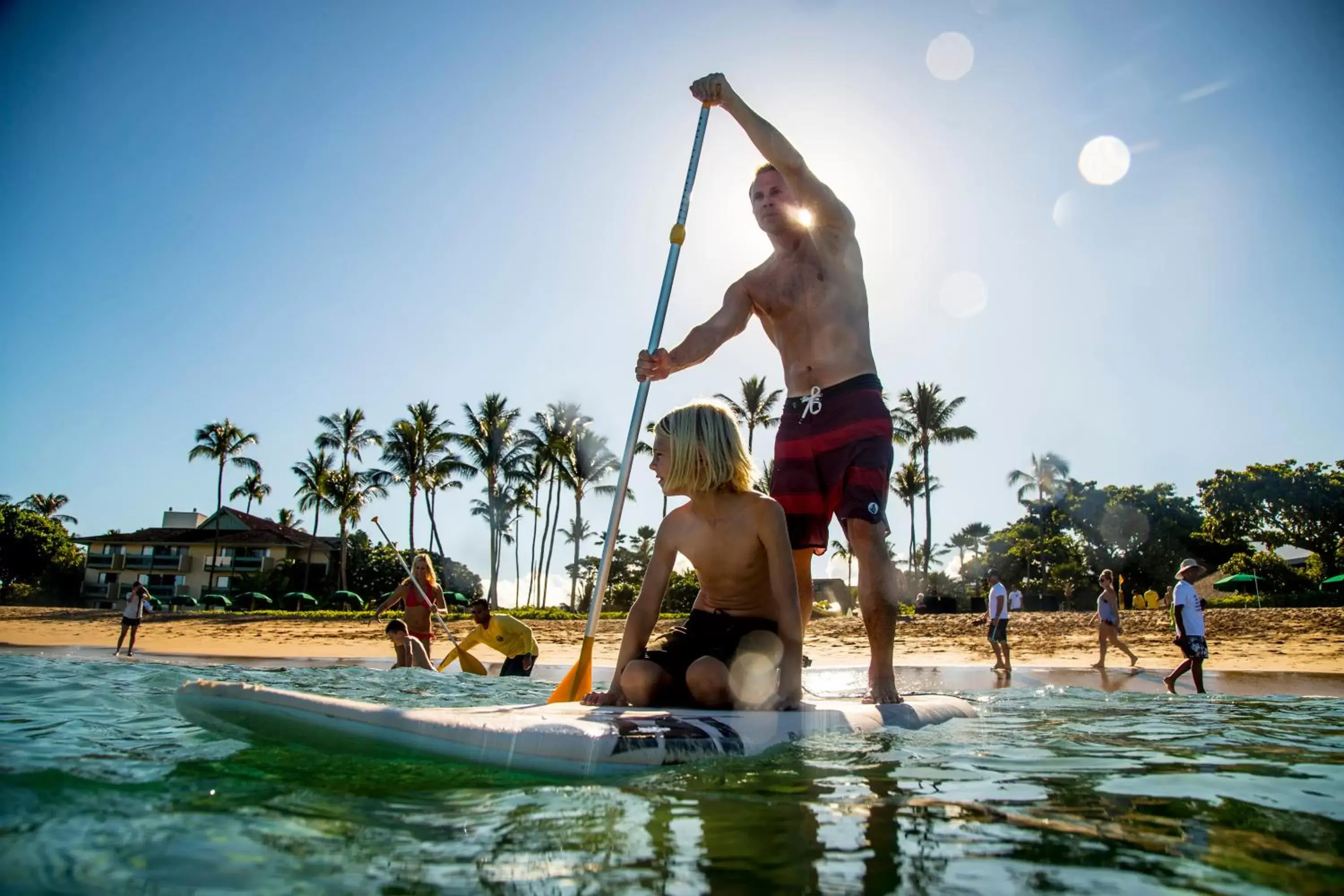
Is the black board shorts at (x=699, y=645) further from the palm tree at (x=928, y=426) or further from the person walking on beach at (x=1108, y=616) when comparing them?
the palm tree at (x=928, y=426)

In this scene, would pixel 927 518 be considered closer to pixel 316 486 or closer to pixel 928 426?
pixel 928 426

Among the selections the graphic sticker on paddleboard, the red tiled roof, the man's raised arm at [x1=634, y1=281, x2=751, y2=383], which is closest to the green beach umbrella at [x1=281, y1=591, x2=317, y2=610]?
the red tiled roof

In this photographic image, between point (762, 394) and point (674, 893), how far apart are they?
39.3 m

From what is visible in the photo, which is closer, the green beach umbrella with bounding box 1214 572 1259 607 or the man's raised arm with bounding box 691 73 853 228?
the man's raised arm with bounding box 691 73 853 228

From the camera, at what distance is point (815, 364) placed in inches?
159

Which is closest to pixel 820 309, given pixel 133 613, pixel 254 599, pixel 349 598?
pixel 133 613

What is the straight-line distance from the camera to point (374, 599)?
144ft

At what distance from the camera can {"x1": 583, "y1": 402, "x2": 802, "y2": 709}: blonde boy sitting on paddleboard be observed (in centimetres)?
312

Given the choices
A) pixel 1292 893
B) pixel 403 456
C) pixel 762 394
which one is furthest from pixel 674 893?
pixel 403 456

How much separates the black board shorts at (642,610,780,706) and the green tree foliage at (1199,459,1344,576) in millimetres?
45048

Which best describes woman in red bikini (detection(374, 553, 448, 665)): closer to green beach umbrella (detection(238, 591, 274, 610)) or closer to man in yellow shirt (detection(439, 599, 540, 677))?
man in yellow shirt (detection(439, 599, 540, 677))

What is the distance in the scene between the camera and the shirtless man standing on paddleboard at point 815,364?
3766 mm

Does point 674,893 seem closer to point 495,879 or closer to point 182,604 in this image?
point 495,879

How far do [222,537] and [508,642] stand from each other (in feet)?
174
